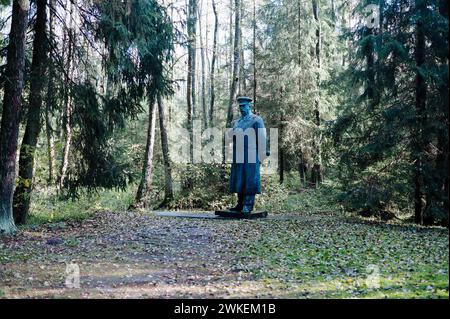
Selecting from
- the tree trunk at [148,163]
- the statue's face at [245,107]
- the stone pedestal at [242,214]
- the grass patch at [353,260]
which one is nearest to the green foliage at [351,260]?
the grass patch at [353,260]

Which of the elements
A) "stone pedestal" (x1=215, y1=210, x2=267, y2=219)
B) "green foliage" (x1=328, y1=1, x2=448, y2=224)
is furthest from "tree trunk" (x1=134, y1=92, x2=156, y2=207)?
"green foliage" (x1=328, y1=1, x2=448, y2=224)

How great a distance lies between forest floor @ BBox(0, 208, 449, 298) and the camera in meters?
5.45

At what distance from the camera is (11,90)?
9.84 m

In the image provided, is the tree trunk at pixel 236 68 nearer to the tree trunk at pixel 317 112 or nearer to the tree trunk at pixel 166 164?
the tree trunk at pixel 166 164

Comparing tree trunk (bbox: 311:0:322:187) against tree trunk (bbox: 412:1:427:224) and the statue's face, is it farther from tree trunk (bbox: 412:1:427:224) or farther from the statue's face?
tree trunk (bbox: 412:1:427:224)

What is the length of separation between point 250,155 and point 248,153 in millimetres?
78

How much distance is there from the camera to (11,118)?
31.8 feet

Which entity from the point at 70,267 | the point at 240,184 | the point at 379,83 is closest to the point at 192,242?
the point at 70,267

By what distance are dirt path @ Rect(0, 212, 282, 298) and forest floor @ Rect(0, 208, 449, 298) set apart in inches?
0.6

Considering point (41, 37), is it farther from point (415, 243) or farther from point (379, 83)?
point (415, 243)

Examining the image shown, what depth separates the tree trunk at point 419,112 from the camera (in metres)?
10.3

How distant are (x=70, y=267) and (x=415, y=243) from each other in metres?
6.05

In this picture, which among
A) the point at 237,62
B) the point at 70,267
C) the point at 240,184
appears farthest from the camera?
the point at 237,62

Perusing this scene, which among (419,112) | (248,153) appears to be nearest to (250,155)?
(248,153)
